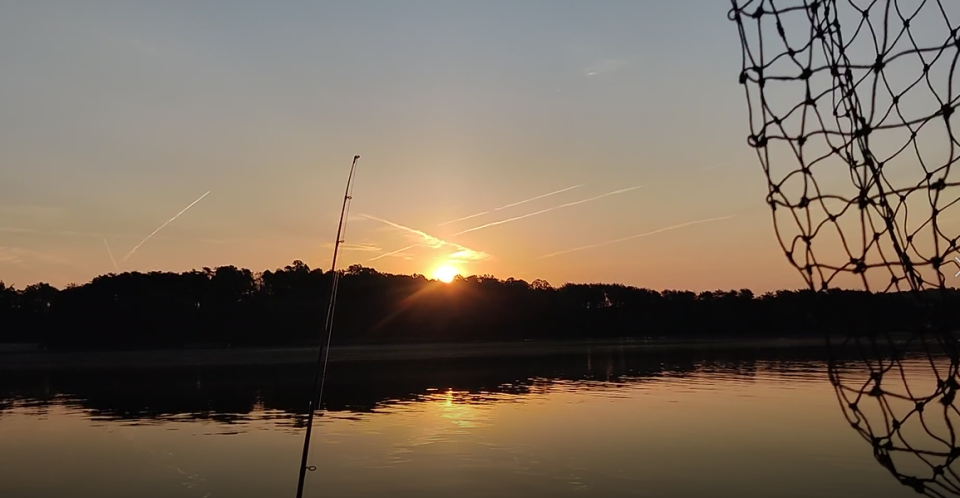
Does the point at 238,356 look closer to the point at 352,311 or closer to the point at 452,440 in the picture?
the point at 352,311

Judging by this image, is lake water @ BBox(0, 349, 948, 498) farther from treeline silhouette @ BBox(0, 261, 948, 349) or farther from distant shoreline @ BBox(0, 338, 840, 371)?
treeline silhouette @ BBox(0, 261, 948, 349)

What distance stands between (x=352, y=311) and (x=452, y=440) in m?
67.8

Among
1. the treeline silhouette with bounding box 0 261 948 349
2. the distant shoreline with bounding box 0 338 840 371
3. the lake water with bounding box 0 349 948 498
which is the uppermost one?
the treeline silhouette with bounding box 0 261 948 349

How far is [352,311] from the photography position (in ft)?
289

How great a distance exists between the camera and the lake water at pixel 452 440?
16.4 meters

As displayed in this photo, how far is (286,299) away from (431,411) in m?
69.6

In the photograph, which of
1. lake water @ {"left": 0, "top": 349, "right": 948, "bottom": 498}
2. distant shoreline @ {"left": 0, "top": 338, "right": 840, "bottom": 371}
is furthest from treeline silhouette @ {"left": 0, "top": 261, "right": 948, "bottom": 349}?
lake water @ {"left": 0, "top": 349, "right": 948, "bottom": 498}

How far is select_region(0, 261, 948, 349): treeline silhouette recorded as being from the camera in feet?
258

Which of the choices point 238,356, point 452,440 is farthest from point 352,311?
point 452,440

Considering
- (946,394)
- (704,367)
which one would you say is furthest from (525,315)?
(946,394)

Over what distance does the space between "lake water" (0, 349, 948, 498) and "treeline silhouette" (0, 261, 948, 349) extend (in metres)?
39.1

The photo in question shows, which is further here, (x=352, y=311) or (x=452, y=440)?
(x=352, y=311)

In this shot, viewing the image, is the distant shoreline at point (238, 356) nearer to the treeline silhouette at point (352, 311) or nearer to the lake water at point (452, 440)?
the treeline silhouette at point (352, 311)

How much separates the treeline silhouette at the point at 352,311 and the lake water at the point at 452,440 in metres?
39.1
